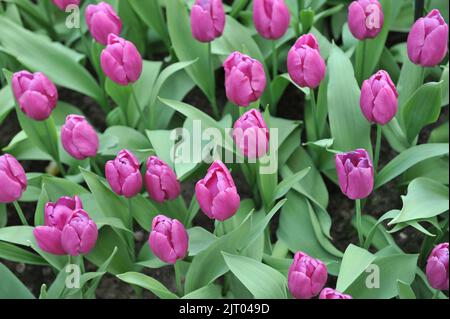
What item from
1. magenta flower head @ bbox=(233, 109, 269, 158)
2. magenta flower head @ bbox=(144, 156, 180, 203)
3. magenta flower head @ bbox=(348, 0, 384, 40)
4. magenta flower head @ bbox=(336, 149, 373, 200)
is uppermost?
magenta flower head @ bbox=(348, 0, 384, 40)

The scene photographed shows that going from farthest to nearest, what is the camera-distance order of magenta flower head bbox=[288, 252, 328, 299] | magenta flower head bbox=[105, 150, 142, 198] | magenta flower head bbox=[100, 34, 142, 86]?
magenta flower head bbox=[100, 34, 142, 86] < magenta flower head bbox=[105, 150, 142, 198] < magenta flower head bbox=[288, 252, 328, 299]

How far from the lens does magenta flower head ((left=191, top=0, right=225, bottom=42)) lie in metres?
1.57

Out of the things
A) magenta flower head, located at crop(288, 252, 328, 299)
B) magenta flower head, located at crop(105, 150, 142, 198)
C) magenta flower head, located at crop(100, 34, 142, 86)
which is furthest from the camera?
magenta flower head, located at crop(100, 34, 142, 86)

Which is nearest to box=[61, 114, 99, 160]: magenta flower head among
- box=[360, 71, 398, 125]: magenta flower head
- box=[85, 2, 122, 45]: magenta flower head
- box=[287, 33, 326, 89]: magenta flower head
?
box=[85, 2, 122, 45]: magenta flower head

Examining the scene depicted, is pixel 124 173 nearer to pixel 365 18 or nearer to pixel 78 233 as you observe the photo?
pixel 78 233

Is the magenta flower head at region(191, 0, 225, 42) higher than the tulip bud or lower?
higher

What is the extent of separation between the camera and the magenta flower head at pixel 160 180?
1.45 meters

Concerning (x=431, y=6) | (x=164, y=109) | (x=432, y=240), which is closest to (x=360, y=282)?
(x=432, y=240)

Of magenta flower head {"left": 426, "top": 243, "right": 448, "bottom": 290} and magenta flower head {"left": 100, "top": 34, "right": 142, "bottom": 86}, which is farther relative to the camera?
magenta flower head {"left": 100, "top": 34, "right": 142, "bottom": 86}

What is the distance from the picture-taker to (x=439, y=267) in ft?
4.42

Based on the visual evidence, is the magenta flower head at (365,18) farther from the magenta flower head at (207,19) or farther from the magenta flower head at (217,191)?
the magenta flower head at (217,191)

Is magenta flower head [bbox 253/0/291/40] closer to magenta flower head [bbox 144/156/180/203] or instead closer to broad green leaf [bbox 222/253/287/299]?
magenta flower head [bbox 144/156/180/203]

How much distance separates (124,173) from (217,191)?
0.19 m

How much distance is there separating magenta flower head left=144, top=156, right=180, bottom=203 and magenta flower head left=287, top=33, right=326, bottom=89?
0.92 feet
